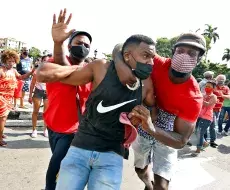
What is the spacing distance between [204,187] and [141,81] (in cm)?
300

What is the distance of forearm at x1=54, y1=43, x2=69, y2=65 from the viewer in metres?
2.54

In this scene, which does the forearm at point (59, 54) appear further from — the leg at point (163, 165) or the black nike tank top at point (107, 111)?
the leg at point (163, 165)

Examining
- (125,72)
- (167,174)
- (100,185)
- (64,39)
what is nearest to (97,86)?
→ (125,72)

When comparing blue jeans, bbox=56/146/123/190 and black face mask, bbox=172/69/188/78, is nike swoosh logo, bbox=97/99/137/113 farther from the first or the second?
black face mask, bbox=172/69/188/78

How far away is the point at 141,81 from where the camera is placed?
2439 millimetres

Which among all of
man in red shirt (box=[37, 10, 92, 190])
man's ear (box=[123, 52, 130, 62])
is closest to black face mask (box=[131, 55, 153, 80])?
man's ear (box=[123, 52, 130, 62])

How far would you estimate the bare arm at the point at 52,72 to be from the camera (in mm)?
2311

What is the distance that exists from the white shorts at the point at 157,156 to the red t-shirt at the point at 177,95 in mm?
580

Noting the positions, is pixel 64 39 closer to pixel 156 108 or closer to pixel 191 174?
pixel 156 108

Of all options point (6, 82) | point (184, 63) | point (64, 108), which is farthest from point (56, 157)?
point (6, 82)

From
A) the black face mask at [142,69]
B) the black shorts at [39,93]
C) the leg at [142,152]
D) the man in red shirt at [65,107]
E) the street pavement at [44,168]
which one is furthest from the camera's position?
the black shorts at [39,93]

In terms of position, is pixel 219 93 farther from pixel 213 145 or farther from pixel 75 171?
pixel 75 171

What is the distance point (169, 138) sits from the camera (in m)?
2.65

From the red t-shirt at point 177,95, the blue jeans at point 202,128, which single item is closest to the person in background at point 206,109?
the blue jeans at point 202,128
